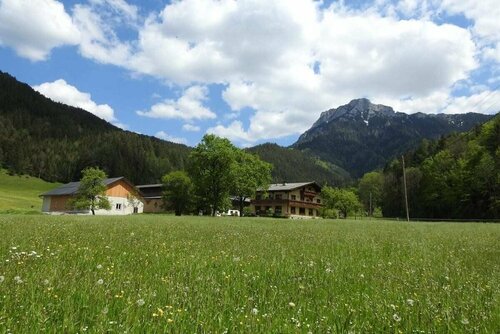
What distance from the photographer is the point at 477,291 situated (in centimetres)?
657

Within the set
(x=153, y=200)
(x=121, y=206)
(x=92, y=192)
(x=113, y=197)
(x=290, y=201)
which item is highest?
(x=153, y=200)

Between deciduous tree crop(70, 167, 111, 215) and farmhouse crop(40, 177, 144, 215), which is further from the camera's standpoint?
farmhouse crop(40, 177, 144, 215)

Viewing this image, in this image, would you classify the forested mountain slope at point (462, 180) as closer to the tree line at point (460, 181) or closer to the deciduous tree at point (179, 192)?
the tree line at point (460, 181)

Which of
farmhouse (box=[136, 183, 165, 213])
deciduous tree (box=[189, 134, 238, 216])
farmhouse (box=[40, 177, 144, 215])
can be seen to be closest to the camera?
deciduous tree (box=[189, 134, 238, 216])

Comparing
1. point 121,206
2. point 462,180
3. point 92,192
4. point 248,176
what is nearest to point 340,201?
point 462,180

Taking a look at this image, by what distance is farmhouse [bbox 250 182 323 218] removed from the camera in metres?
133

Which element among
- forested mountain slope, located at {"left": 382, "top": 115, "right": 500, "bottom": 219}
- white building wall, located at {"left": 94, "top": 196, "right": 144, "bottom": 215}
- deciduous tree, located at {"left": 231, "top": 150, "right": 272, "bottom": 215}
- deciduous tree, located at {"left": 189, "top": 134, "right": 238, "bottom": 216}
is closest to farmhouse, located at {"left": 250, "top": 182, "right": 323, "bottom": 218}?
deciduous tree, located at {"left": 231, "top": 150, "right": 272, "bottom": 215}

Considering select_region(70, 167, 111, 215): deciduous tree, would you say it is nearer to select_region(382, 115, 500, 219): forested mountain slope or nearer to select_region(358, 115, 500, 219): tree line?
select_region(382, 115, 500, 219): forested mountain slope

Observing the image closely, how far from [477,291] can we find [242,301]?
13.5 ft

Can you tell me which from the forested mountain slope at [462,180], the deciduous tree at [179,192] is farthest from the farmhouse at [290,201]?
the deciduous tree at [179,192]

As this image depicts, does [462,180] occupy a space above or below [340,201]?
above

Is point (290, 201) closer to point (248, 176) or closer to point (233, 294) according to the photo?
point (248, 176)

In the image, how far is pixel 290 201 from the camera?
5231 inches

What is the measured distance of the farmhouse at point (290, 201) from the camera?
13338 cm
